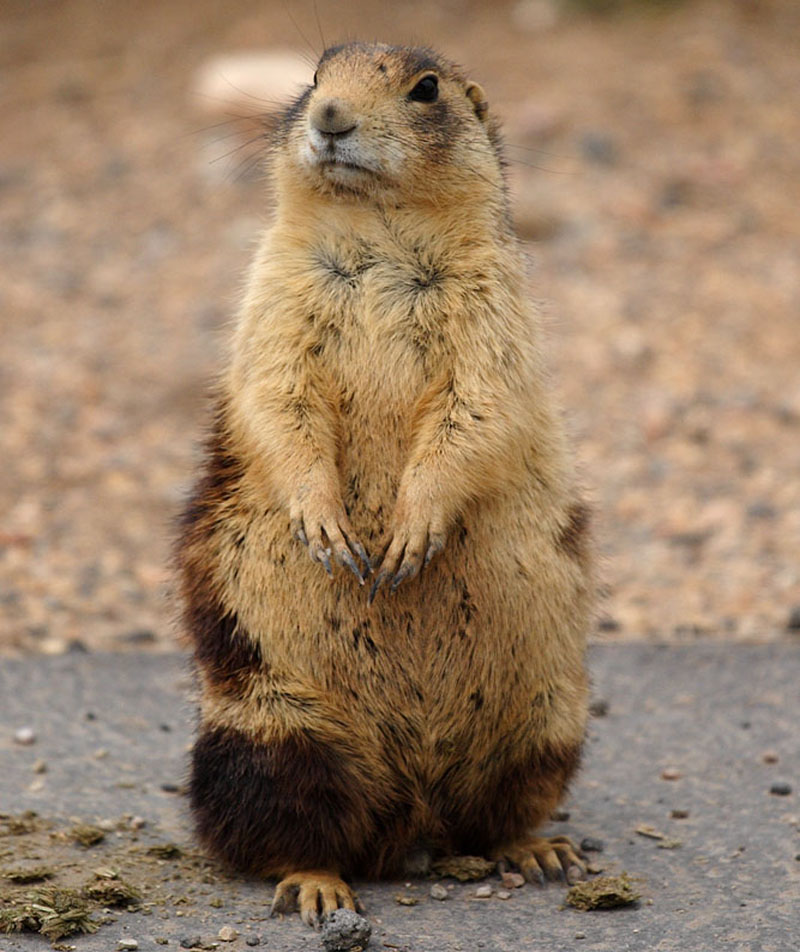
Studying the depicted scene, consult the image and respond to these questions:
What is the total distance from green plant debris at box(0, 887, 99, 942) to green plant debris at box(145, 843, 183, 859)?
659 mm

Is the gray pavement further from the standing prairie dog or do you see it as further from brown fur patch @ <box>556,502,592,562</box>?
brown fur patch @ <box>556,502,592,562</box>

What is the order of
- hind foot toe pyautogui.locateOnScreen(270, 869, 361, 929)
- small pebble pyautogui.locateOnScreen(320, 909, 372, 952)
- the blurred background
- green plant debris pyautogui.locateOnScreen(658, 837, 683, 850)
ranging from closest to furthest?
small pebble pyautogui.locateOnScreen(320, 909, 372, 952)
hind foot toe pyautogui.locateOnScreen(270, 869, 361, 929)
green plant debris pyautogui.locateOnScreen(658, 837, 683, 850)
the blurred background

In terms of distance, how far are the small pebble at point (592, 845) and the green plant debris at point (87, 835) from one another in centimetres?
170

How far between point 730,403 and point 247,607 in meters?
6.76

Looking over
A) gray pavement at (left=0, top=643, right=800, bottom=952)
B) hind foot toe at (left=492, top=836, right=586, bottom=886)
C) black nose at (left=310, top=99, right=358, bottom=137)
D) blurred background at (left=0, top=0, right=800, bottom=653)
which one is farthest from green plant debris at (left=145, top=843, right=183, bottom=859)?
blurred background at (left=0, top=0, right=800, bottom=653)

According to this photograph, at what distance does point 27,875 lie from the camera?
15.7ft

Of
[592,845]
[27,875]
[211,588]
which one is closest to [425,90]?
[211,588]

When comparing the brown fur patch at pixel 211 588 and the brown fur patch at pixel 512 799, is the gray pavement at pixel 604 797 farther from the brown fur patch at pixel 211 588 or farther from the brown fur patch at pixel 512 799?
the brown fur patch at pixel 211 588

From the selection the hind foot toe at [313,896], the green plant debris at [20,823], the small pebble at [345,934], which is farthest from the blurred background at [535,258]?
the small pebble at [345,934]

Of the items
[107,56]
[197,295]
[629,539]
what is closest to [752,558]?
[629,539]

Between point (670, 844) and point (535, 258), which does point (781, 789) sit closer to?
point (670, 844)

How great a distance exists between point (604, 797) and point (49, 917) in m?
2.44

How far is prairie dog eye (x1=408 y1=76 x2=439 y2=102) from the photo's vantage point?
200 inches

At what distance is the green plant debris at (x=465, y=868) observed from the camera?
5.09 meters
